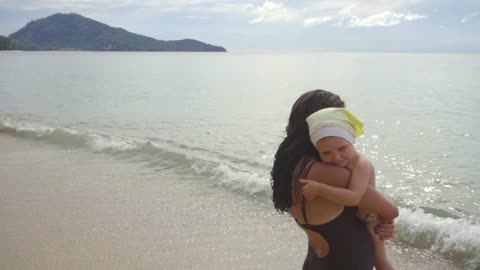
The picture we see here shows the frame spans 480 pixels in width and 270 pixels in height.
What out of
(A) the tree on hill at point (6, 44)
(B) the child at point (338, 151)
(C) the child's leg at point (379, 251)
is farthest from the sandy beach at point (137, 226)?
(A) the tree on hill at point (6, 44)

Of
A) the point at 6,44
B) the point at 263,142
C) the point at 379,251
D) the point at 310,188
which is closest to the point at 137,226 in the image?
the point at 379,251

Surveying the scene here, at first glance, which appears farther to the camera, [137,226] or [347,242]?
[137,226]

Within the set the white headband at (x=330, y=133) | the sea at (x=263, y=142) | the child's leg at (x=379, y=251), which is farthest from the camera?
the sea at (x=263, y=142)

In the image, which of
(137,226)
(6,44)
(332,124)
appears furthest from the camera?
(6,44)

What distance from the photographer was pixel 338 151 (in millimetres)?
2182

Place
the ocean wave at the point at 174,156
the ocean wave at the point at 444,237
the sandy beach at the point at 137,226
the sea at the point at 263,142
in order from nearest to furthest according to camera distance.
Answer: the sandy beach at the point at 137,226 → the ocean wave at the point at 444,237 → the sea at the point at 263,142 → the ocean wave at the point at 174,156

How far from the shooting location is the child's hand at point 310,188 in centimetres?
219

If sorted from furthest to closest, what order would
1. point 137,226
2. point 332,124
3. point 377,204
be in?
point 137,226
point 377,204
point 332,124

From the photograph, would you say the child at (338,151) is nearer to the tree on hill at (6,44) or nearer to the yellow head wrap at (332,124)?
the yellow head wrap at (332,124)

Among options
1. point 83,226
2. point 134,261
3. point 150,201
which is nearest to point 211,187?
point 150,201

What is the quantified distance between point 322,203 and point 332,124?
15.2 inches

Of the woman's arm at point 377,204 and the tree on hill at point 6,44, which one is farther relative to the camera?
the tree on hill at point 6,44

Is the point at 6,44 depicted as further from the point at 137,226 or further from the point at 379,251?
the point at 379,251

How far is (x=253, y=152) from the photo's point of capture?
12578mm
